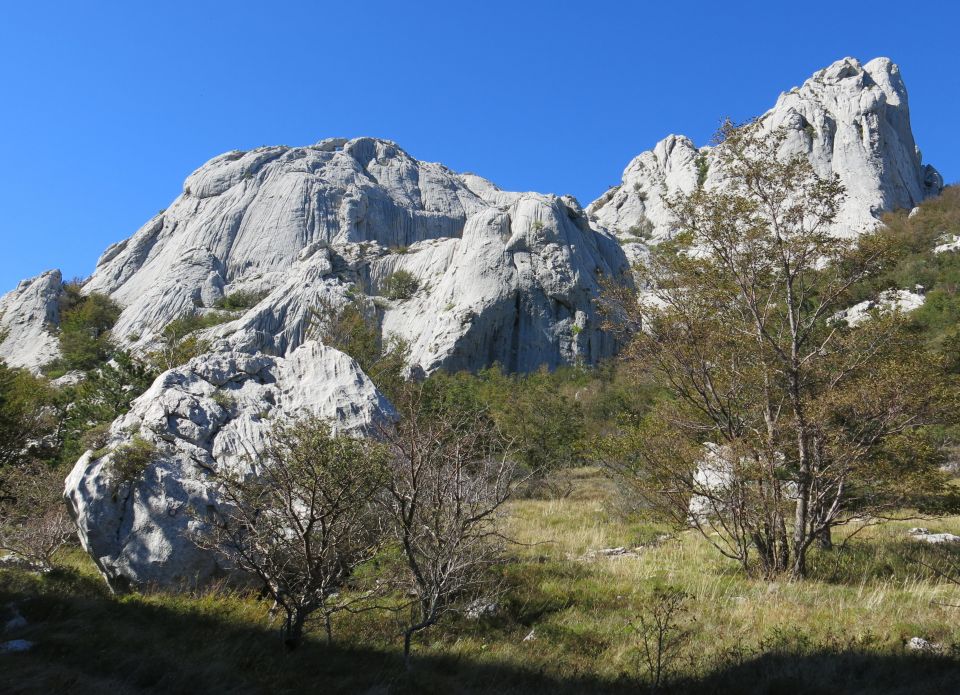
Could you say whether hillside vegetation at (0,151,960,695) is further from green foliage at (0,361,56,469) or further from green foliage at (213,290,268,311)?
green foliage at (213,290,268,311)

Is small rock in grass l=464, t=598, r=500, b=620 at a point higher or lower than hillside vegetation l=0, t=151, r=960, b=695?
lower

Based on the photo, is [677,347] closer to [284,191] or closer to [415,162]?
[284,191]

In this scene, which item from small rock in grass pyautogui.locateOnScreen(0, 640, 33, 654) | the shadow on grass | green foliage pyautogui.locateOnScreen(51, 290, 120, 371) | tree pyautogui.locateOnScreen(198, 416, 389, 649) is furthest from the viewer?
green foliage pyautogui.locateOnScreen(51, 290, 120, 371)

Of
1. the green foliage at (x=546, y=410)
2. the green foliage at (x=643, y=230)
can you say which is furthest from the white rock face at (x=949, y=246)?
the green foliage at (x=643, y=230)

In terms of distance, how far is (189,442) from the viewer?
29.6ft

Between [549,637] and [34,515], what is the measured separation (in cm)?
1005

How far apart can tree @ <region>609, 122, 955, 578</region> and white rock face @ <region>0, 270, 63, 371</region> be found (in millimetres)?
49421

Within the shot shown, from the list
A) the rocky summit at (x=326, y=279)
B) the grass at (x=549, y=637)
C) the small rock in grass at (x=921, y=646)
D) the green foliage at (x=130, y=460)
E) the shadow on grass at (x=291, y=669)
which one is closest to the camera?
the shadow on grass at (x=291, y=669)

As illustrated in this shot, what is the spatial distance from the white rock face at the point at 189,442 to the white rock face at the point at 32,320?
42596 millimetres

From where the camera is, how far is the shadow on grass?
470 centimetres

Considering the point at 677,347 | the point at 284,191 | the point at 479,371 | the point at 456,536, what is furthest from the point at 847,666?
the point at 284,191

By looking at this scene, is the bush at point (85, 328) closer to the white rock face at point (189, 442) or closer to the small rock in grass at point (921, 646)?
the white rock face at point (189, 442)

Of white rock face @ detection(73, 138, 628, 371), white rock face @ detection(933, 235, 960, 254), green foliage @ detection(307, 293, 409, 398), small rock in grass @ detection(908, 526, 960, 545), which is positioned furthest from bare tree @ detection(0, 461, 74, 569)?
white rock face @ detection(933, 235, 960, 254)

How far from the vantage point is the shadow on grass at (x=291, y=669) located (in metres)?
4.70
